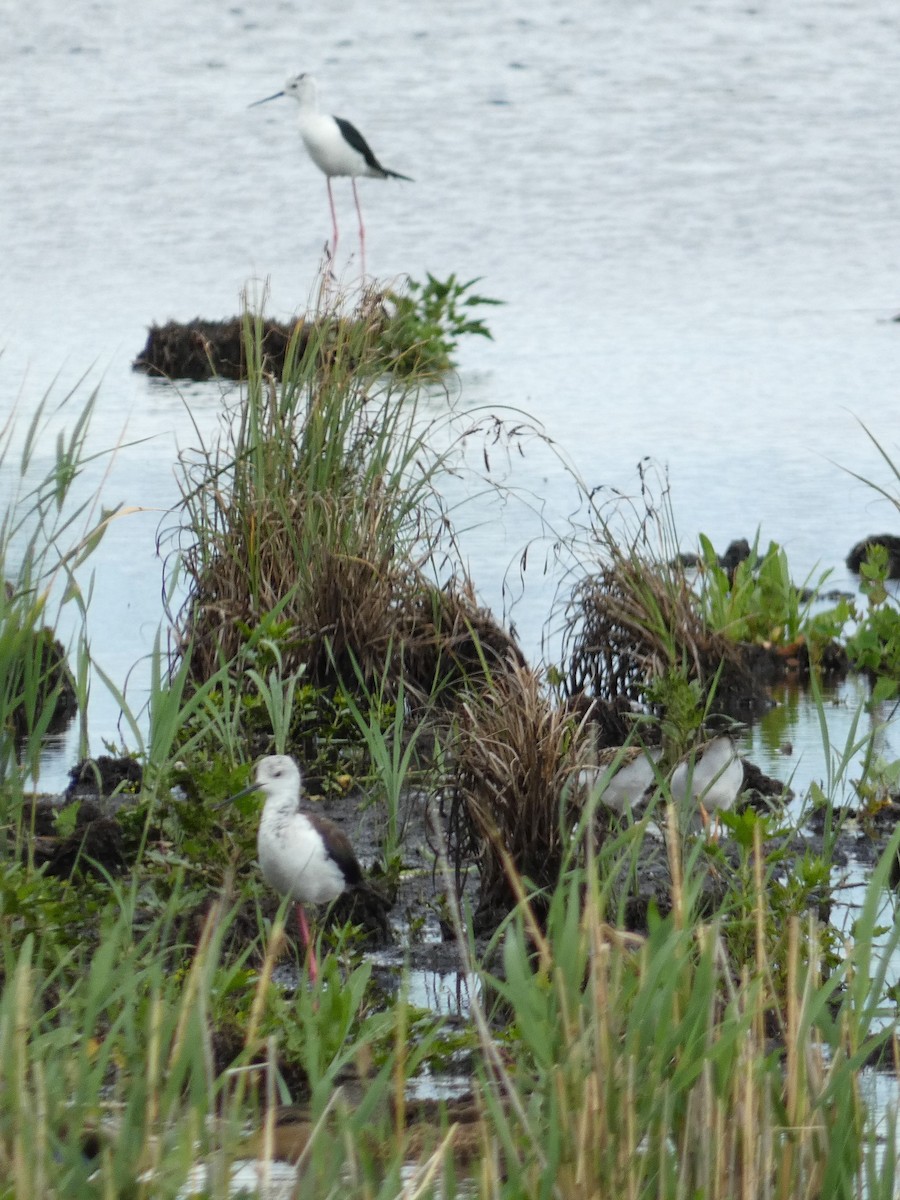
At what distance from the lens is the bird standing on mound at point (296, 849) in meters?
4.27

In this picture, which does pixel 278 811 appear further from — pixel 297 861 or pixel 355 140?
pixel 355 140

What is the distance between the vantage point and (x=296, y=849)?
4270 millimetres

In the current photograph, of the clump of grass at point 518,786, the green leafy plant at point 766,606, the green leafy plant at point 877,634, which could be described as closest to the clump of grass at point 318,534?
the green leafy plant at point 766,606

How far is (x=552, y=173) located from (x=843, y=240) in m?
3.27

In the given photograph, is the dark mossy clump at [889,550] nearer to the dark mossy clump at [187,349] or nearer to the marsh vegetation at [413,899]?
the marsh vegetation at [413,899]

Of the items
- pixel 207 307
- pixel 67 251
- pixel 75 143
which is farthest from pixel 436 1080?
pixel 75 143

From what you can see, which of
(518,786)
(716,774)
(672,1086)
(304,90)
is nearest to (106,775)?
(518,786)

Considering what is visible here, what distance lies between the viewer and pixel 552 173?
67.2 ft

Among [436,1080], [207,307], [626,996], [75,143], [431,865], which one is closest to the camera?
[626,996]

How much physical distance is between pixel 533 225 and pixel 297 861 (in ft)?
47.7

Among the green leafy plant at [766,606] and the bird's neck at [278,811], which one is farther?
the green leafy plant at [766,606]

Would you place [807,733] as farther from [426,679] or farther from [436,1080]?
[436,1080]

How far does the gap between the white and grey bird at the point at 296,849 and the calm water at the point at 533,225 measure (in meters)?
1.51

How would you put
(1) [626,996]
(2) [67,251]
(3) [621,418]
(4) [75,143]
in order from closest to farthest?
(1) [626,996] → (3) [621,418] → (2) [67,251] → (4) [75,143]
